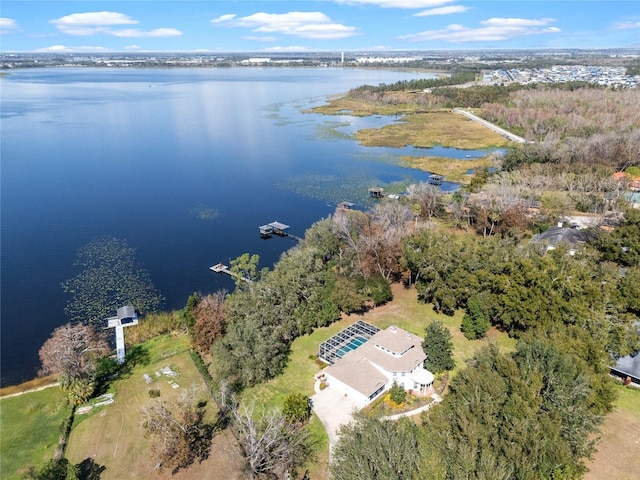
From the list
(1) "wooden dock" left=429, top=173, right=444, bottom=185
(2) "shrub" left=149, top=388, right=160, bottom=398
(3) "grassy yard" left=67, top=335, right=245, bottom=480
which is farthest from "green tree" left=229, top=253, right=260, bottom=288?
(1) "wooden dock" left=429, top=173, right=444, bottom=185

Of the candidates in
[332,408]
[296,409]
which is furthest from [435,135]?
[296,409]

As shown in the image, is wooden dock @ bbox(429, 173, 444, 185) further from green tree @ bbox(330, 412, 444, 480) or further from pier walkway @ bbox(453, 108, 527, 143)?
green tree @ bbox(330, 412, 444, 480)

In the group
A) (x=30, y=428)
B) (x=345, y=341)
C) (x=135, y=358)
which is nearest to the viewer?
(x=30, y=428)

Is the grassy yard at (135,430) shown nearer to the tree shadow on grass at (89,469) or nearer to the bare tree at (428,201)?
the tree shadow on grass at (89,469)

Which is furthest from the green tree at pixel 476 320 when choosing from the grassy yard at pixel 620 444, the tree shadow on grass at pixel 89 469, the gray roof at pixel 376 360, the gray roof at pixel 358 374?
the tree shadow on grass at pixel 89 469

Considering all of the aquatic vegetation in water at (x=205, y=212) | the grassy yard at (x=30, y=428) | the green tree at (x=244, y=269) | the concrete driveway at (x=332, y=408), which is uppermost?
the green tree at (x=244, y=269)

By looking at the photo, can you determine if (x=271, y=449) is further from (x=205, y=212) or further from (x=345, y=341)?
(x=205, y=212)
